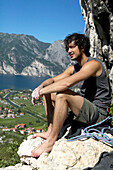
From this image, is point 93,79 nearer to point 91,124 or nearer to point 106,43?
point 91,124

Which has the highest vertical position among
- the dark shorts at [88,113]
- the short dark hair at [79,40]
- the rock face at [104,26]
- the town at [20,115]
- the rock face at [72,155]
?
the rock face at [104,26]

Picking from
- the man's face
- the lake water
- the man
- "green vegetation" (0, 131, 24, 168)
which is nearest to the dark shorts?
the man

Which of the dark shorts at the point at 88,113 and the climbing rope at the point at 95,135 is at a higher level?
the dark shorts at the point at 88,113

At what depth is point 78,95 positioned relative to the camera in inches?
115

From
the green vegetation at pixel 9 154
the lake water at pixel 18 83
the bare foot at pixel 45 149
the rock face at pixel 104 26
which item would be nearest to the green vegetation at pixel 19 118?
the green vegetation at pixel 9 154

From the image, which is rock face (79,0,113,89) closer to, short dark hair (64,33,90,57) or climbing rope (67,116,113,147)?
short dark hair (64,33,90,57)

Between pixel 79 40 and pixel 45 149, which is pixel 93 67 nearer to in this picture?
pixel 79 40

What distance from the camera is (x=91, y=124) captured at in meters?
3.02

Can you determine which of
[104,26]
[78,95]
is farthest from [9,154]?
[78,95]

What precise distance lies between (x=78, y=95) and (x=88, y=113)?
1.16ft

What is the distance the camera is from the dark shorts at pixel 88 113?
2.89 metres

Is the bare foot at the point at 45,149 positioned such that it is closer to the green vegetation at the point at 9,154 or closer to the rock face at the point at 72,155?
the rock face at the point at 72,155

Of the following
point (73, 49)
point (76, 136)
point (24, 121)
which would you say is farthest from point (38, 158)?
point (24, 121)

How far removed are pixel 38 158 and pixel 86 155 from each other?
88 cm
